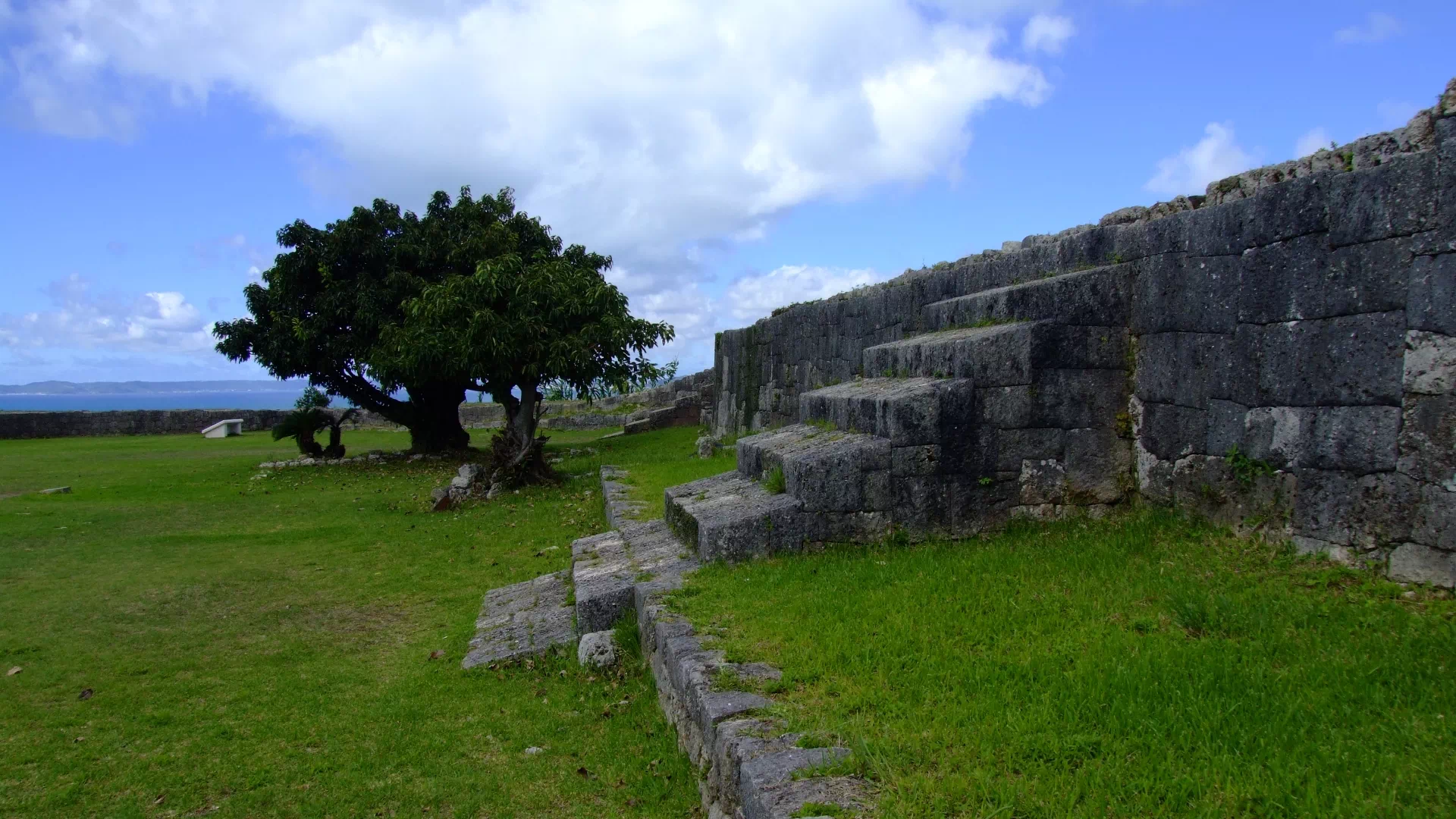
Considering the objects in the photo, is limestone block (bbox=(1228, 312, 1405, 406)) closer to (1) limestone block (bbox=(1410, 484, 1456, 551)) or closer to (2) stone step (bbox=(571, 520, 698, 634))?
(1) limestone block (bbox=(1410, 484, 1456, 551))

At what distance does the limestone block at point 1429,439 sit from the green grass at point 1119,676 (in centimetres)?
50

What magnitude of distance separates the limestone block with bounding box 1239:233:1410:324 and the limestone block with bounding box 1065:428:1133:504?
4.07 ft

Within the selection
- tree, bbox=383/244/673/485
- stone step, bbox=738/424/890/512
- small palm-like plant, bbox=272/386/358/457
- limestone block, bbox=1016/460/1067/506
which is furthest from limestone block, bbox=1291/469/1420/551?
small palm-like plant, bbox=272/386/358/457

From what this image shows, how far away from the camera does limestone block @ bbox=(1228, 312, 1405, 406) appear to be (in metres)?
4.24

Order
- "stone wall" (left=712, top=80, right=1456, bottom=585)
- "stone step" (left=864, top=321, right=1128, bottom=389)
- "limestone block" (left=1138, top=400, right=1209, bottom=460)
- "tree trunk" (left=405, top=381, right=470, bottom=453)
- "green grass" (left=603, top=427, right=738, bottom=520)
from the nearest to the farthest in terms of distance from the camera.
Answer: "stone wall" (left=712, top=80, right=1456, bottom=585) < "limestone block" (left=1138, top=400, right=1209, bottom=460) < "stone step" (left=864, top=321, right=1128, bottom=389) < "green grass" (left=603, top=427, right=738, bottom=520) < "tree trunk" (left=405, top=381, right=470, bottom=453)

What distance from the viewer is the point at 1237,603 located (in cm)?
407

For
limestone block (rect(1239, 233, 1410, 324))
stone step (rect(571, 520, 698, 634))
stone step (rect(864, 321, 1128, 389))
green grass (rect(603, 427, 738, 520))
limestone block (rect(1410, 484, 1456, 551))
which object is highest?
limestone block (rect(1239, 233, 1410, 324))

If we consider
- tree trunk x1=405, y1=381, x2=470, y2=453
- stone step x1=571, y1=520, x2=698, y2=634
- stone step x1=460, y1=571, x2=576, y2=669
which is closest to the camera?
stone step x1=571, y1=520, x2=698, y2=634

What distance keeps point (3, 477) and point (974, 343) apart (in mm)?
17813

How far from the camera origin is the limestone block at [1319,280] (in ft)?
13.9

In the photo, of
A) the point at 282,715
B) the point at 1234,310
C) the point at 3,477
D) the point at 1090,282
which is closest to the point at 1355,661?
the point at 1234,310

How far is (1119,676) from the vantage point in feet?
11.3

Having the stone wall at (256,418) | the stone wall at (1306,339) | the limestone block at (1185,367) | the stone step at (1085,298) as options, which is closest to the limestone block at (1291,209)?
the stone wall at (1306,339)

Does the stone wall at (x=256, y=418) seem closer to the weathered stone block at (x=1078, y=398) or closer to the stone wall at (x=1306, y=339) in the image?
the weathered stone block at (x=1078, y=398)
